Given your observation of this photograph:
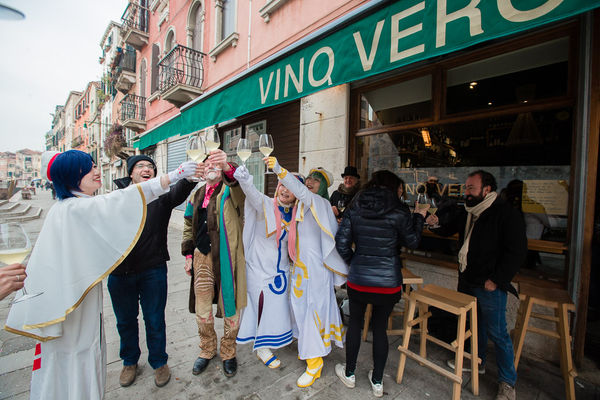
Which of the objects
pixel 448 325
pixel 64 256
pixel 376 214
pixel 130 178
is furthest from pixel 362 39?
pixel 448 325

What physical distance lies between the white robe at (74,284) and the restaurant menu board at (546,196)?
3879 millimetres

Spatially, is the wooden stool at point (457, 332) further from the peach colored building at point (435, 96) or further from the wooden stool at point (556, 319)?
the peach colored building at point (435, 96)

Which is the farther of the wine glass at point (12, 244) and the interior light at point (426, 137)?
the interior light at point (426, 137)

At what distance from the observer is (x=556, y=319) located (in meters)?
2.26

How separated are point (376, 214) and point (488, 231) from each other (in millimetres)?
1026

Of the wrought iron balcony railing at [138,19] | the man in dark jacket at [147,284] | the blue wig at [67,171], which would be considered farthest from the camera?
the wrought iron balcony railing at [138,19]

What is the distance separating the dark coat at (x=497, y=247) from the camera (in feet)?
7.13

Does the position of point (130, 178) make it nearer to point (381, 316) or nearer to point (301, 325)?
point (301, 325)

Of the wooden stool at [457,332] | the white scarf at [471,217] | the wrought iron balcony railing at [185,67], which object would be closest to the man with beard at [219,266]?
the wooden stool at [457,332]

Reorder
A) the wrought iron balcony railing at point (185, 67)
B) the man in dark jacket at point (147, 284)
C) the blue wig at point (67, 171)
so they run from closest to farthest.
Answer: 1. the blue wig at point (67, 171)
2. the man in dark jacket at point (147, 284)
3. the wrought iron balcony railing at point (185, 67)

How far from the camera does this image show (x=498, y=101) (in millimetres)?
3148

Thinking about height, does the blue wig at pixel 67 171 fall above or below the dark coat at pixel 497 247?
above

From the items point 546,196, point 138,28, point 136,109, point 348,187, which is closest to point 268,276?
point 348,187

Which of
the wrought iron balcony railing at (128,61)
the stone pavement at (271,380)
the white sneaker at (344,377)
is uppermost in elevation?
the wrought iron balcony railing at (128,61)
